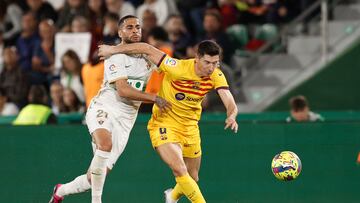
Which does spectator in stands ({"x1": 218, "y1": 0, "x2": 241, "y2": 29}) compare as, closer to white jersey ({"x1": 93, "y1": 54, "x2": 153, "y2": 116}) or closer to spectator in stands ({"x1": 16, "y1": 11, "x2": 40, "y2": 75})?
spectator in stands ({"x1": 16, "y1": 11, "x2": 40, "y2": 75})

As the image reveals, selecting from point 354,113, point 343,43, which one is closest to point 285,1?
point 343,43

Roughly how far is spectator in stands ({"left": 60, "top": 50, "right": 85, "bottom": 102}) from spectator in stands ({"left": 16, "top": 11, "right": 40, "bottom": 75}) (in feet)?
4.19

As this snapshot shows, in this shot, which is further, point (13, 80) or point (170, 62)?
point (13, 80)

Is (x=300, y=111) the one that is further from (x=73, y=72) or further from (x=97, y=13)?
(x=97, y=13)

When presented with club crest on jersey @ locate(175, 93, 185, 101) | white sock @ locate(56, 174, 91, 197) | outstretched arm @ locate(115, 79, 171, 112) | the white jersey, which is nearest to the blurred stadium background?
white sock @ locate(56, 174, 91, 197)

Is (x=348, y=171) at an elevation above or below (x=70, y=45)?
below

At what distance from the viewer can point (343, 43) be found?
701 inches

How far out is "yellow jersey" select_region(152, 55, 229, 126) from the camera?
12.8 metres

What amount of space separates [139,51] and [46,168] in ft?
8.76

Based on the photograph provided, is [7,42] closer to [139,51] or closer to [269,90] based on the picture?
[269,90]

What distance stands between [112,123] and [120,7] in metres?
6.04

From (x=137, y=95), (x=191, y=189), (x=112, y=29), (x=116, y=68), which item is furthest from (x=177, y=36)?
(x=191, y=189)

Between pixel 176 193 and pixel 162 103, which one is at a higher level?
pixel 162 103

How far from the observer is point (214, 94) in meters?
17.7
